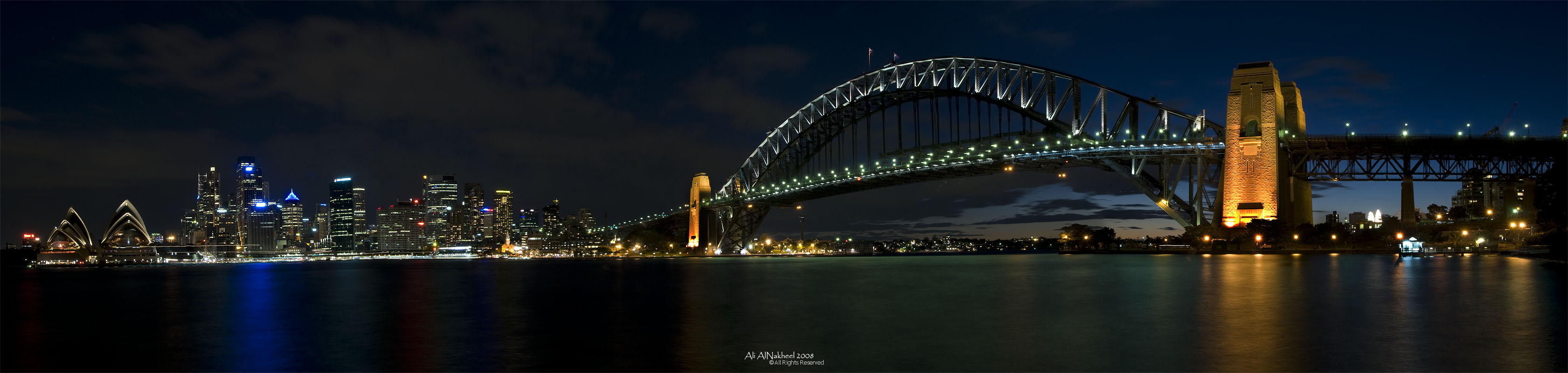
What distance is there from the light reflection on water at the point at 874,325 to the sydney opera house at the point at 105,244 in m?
100

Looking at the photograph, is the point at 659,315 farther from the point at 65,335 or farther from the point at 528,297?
the point at 65,335

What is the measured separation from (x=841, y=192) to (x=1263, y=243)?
37836 mm

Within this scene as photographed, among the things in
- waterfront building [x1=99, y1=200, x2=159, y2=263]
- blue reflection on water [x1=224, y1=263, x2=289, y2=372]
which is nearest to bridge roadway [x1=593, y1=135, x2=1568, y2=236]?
blue reflection on water [x1=224, y1=263, x2=289, y2=372]

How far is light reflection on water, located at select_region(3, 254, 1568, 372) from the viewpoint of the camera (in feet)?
53.6

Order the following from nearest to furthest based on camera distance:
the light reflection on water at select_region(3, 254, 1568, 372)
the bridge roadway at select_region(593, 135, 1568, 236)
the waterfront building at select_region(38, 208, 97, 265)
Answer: the light reflection on water at select_region(3, 254, 1568, 372) < the bridge roadway at select_region(593, 135, 1568, 236) < the waterfront building at select_region(38, 208, 97, 265)

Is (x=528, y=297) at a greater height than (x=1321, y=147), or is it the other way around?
(x=1321, y=147)

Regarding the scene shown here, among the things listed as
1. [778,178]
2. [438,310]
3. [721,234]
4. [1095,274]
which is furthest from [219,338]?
[721,234]

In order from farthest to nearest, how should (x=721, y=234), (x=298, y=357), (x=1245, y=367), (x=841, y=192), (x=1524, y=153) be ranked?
(x=721, y=234)
(x=841, y=192)
(x=1524, y=153)
(x=298, y=357)
(x=1245, y=367)

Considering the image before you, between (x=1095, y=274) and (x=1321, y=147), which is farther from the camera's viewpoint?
(x=1321, y=147)

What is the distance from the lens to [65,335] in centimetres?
2369

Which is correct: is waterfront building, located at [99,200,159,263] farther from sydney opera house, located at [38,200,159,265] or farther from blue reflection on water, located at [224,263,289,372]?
blue reflection on water, located at [224,263,289,372]

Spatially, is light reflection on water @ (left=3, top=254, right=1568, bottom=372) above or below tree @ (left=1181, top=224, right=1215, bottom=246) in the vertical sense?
below

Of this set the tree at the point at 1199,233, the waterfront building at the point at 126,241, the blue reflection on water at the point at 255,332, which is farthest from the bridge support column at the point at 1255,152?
the waterfront building at the point at 126,241

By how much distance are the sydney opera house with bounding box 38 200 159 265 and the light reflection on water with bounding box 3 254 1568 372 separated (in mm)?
100096
